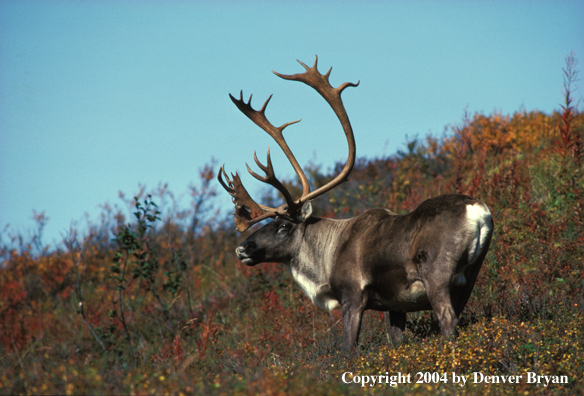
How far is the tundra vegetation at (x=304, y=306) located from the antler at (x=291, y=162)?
170 cm

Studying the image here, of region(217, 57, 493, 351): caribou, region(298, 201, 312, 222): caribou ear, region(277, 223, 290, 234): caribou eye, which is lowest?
region(217, 57, 493, 351): caribou

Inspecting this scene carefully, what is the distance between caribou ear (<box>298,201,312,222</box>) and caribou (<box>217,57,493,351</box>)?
1cm

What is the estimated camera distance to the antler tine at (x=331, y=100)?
675 cm

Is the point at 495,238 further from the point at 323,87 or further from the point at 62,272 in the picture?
the point at 62,272

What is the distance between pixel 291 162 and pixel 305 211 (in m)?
0.71

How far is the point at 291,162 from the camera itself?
23.2 feet

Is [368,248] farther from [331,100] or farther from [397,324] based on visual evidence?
[331,100]

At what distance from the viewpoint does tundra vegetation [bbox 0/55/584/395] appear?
3996 millimetres

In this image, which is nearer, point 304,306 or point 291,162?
point 291,162

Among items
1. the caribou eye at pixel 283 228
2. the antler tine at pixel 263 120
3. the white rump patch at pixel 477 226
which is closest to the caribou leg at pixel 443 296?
the white rump patch at pixel 477 226

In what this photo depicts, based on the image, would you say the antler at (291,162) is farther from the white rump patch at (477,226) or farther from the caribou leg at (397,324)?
the white rump patch at (477,226)

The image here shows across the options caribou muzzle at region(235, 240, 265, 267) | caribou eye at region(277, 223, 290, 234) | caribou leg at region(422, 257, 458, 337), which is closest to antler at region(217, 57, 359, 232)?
caribou eye at region(277, 223, 290, 234)

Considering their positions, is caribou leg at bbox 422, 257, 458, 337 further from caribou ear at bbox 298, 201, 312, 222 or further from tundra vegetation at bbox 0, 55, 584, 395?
caribou ear at bbox 298, 201, 312, 222

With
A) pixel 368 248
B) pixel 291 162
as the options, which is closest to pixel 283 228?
pixel 291 162
